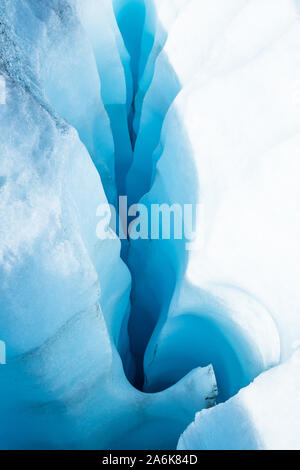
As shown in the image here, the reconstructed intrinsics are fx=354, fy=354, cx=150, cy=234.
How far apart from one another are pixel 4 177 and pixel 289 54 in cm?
65

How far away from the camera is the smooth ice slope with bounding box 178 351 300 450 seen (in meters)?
0.49

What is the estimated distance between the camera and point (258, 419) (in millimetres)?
511

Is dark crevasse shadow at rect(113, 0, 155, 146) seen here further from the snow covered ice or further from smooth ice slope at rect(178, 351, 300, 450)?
smooth ice slope at rect(178, 351, 300, 450)

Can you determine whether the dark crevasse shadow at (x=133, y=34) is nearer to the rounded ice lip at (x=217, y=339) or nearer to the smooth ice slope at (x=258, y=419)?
the rounded ice lip at (x=217, y=339)

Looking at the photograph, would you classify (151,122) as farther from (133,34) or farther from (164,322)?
(133,34)

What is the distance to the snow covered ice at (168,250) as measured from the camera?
550 millimetres

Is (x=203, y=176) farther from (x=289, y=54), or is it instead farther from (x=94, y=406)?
(x=94, y=406)

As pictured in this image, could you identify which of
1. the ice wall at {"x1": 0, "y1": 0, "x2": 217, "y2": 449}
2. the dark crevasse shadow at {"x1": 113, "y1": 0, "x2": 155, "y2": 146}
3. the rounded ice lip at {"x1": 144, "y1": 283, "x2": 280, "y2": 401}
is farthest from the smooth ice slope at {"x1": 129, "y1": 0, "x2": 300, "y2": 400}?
the dark crevasse shadow at {"x1": 113, "y1": 0, "x2": 155, "y2": 146}

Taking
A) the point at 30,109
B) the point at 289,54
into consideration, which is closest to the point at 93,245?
the point at 30,109

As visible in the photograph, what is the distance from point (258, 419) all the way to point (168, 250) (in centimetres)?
59

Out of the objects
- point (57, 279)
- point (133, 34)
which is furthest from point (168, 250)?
point (133, 34)

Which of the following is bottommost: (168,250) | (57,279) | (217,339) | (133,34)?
(217,339)

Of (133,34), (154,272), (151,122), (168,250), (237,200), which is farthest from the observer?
(133,34)

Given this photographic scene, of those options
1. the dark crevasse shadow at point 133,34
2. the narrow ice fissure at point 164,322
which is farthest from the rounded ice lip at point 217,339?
the dark crevasse shadow at point 133,34
